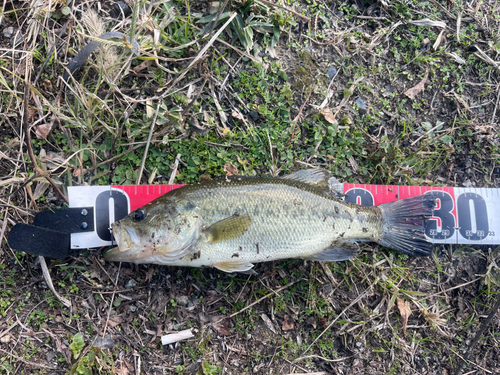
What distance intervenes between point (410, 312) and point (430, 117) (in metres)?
2.48

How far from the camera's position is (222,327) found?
3566mm

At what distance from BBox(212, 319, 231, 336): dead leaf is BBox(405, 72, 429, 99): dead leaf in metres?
3.63

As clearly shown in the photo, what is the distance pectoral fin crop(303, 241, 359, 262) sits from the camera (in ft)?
11.2

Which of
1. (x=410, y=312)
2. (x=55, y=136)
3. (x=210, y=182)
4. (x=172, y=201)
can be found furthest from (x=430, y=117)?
(x=55, y=136)

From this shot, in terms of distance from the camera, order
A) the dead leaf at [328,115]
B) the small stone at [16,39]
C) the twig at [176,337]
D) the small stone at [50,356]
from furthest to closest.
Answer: the dead leaf at [328,115]
the small stone at [16,39]
the twig at [176,337]
the small stone at [50,356]

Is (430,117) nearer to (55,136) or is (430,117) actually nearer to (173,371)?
(173,371)

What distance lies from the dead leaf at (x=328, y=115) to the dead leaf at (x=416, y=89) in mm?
1073

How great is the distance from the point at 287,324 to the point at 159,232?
71.2 inches

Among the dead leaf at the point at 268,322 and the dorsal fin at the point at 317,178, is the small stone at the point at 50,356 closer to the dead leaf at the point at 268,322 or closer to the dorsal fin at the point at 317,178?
the dead leaf at the point at 268,322

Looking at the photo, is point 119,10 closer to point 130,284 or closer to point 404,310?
point 130,284

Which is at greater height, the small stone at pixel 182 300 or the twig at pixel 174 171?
the twig at pixel 174 171

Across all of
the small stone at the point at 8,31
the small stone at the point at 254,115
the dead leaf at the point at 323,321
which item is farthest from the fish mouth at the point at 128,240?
the small stone at the point at 8,31

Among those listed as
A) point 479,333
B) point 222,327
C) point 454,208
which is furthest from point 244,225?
point 479,333

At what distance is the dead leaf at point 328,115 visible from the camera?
4.01 metres
